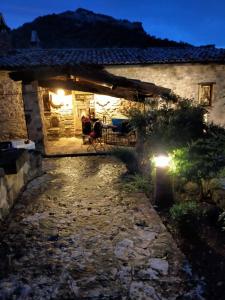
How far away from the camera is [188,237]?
15.1 ft

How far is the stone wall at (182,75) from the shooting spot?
1343cm

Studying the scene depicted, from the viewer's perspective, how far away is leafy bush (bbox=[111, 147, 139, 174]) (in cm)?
850

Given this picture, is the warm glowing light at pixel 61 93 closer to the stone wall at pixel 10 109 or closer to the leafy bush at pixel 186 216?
the stone wall at pixel 10 109

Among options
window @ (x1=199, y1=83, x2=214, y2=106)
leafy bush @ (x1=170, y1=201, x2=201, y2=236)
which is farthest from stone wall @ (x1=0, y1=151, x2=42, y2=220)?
window @ (x1=199, y1=83, x2=214, y2=106)

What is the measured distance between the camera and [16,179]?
626 cm

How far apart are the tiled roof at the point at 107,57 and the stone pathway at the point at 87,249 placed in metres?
8.61

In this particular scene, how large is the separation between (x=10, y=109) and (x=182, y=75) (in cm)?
940

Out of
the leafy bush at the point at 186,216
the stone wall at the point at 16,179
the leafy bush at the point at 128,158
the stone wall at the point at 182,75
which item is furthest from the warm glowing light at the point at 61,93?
the leafy bush at the point at 186,216

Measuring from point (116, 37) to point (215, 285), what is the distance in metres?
28.6

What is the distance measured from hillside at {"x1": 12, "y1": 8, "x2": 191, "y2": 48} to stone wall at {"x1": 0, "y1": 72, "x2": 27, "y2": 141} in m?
16.8

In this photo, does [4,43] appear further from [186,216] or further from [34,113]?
[186,216]

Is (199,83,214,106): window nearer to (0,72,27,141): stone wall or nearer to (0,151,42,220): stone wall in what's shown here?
(0,72,27,141): stone wall

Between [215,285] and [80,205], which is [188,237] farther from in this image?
[80,205]

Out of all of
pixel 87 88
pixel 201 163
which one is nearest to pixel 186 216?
pixel 201 163
